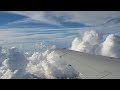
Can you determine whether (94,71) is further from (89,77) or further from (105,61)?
(105,61)

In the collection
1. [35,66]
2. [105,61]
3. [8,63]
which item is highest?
[105,61]
